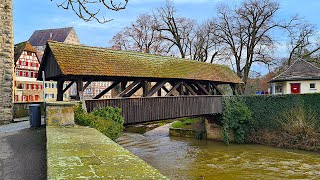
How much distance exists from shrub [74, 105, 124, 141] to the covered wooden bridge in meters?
0.62

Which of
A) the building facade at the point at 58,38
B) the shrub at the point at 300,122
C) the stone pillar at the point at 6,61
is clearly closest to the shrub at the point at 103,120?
the stone pillar at the point at 6,61

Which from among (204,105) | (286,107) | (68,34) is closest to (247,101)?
(286,107)

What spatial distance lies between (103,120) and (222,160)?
7.15m

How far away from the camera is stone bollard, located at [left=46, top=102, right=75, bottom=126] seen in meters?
6.24

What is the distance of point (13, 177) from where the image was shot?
3.53m

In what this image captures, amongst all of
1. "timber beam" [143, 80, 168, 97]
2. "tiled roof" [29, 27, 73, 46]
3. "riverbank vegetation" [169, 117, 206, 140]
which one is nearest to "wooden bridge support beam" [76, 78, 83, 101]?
"timber beam" [143, 80, 168, 97]

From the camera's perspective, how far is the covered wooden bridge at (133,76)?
1071cm

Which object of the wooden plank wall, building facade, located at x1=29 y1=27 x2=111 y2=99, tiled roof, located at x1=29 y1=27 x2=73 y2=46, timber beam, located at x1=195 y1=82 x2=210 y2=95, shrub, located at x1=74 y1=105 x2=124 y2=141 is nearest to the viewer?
shrub, located at x1=74 y1=105 x2=124 y2=141

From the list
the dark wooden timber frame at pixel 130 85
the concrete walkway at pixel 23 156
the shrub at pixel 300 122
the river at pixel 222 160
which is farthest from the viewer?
the shrub at pixel 300 122

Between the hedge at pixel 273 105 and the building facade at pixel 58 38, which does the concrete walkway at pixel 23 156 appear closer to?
the hedge at pixel 273 105

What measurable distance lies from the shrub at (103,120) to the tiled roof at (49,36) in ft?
128

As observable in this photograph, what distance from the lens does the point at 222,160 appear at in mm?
13891

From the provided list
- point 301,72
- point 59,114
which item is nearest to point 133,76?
point 59,114

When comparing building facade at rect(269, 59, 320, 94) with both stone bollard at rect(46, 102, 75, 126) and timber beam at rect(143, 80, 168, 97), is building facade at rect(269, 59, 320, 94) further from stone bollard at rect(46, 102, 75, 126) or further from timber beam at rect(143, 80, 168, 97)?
stone bollard at rect(46, 102, 75, 126)
